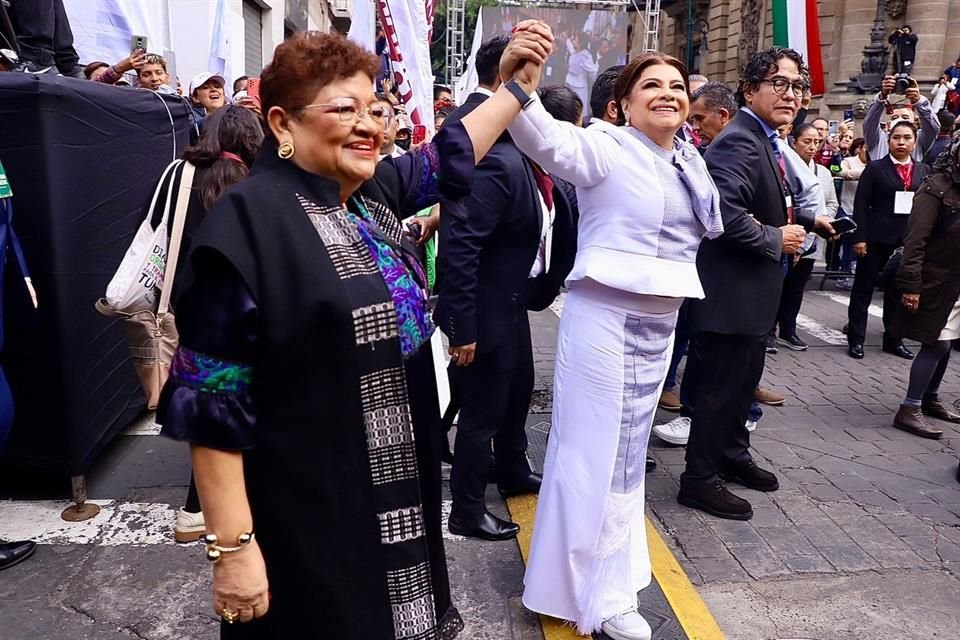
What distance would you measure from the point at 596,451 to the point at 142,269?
2.08 meters

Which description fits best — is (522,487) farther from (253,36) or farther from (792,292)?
(253,36)

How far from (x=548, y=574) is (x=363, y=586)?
1.37 m

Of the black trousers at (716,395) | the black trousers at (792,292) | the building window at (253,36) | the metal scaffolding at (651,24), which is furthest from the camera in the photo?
the metal scaffolding at (651,24)

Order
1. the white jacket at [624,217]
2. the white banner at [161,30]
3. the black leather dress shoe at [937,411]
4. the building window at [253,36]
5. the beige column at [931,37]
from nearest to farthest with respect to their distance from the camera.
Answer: the white jacket at [624,217]
the black leather dress shoe at [937,411]
the white banner at [161,30]
the building window at [253,36]
the beige column at [931,37]

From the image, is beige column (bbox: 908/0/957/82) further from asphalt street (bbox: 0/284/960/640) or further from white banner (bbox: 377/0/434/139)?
white banner (bbox: 377/0/434/139)

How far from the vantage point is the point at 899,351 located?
7.87 m

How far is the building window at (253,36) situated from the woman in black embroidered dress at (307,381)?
1438cm

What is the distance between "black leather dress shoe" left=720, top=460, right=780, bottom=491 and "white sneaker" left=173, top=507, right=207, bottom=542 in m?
2.85

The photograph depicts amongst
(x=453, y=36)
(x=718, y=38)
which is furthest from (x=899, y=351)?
(x=718, y=38)

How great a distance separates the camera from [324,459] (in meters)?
1.73

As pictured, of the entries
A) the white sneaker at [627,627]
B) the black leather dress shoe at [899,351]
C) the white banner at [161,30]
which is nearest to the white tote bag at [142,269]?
the white sneaker at [627,627]

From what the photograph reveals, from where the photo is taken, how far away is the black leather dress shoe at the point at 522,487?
14.2 ft

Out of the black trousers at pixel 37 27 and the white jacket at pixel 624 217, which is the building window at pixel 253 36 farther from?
the white jacket at pixel 624 217

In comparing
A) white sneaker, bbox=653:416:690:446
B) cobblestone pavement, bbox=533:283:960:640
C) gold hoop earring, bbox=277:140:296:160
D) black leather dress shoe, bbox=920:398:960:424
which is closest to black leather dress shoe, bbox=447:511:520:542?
cobblestone pavement, bbox=533:283:960:640
